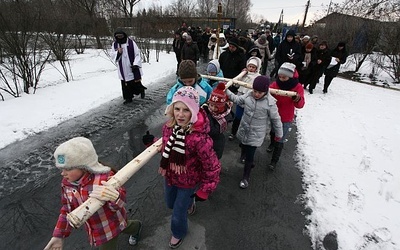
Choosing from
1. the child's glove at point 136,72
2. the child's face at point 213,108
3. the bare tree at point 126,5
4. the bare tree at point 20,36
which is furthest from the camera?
the bare tree at point 126,5

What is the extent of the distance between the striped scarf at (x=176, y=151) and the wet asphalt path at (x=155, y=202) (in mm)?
1011

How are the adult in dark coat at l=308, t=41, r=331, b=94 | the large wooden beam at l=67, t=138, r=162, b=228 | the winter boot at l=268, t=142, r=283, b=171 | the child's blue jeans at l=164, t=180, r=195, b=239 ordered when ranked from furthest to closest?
the adult in dark coat at l=308, t=41, r=331, b=94
the winter boot at l=268, t=142, r=283, b=171
the child's blue jeans at l=164, t=180, r=195, b=239
the large wooden beam at l=67, t=138, r=162, b=228

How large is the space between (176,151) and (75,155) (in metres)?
0.77

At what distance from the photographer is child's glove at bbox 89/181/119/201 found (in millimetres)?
1525

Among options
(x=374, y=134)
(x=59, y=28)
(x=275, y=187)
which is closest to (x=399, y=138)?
(x=374, y=134)

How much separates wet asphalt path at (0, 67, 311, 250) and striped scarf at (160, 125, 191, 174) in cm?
101

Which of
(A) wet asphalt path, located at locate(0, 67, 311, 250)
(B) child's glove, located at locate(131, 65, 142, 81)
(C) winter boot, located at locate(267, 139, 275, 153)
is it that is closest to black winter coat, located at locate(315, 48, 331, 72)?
(A) wet asphalt path, located at locate(0, 67, 311, 250)

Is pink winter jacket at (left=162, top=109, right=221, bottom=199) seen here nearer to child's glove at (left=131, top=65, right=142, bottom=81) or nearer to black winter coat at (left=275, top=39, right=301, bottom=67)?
child's glove at (left=131, top=65, right=142, bottom=81)

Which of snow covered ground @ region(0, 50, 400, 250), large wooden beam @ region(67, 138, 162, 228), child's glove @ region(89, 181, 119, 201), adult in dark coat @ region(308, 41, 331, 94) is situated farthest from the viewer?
adult in dark coat @ region(308, 41, 331, 94)

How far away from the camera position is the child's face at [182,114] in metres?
1.92

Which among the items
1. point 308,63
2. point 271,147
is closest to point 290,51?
point 308,63

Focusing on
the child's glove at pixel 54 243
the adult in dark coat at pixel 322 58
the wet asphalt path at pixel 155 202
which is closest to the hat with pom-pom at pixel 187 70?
the wet asphalt path at pixel 155 202

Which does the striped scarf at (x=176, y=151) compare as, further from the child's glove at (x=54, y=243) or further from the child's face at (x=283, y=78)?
the child's face at (x=283, y=78)

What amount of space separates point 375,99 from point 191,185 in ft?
31.5
